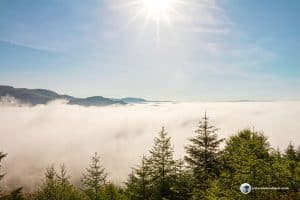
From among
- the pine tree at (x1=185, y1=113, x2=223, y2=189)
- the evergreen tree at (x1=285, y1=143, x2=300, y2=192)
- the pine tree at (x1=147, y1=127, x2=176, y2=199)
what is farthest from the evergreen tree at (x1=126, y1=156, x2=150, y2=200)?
the evergreen tree at (x1=285, y1=143, x2=300, y2=192)

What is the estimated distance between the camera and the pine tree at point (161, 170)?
3369 centimetres

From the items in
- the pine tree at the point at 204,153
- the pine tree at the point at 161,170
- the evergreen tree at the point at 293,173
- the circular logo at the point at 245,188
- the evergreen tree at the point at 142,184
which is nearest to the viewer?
the circular logo at the point at 245,188

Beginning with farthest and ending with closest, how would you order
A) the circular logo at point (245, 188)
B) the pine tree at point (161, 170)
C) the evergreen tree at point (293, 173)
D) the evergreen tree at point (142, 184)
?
the evergreen tree at point (142, 184) < the pine tree at point (161, 170) < the evergreen tree at point (293, 173) < the circular logo at point (245, 188)

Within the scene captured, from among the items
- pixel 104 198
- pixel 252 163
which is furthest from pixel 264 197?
pixel 104 198

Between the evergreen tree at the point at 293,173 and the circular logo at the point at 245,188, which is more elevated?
the circular logo at the point at 245,188

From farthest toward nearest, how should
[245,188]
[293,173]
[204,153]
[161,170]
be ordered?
1. [293,173]
2. [161,170]
3. [204,153]
4. [245,188]

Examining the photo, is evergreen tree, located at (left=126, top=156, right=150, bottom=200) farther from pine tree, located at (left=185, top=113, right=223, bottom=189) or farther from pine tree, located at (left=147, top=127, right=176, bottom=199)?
pine tree, located at (left=185, top=113, right=223, bottom=189)

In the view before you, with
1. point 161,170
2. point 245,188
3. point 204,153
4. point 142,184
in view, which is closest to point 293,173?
point 204,153

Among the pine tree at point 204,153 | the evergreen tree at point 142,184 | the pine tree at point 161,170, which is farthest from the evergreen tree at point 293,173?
the evergreen tree at point 142,184

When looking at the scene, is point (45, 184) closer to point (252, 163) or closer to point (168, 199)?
point (168, 199)

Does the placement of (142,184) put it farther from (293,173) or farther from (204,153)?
(293,173)

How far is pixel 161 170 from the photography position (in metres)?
34.0

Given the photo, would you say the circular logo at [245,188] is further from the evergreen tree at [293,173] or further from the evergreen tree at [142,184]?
the evergreen tree at [142,184]

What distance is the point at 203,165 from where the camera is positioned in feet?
109
